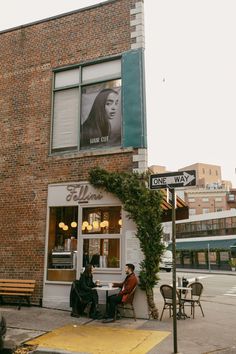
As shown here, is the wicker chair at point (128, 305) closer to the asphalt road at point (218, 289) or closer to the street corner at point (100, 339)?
the street corner at point (100, 339)

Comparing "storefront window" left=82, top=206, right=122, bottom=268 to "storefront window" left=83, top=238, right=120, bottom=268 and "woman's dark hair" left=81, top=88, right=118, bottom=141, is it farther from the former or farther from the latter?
"woman's dark hair" left=81, top=88, right=118, bottom=141

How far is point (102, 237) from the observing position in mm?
10875

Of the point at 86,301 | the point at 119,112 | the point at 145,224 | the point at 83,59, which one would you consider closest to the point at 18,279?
the point at 86,301

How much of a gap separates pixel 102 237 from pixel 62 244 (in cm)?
140

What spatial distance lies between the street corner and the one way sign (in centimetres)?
299

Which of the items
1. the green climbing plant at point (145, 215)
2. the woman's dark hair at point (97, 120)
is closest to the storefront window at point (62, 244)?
the green climbing plant at point (145, 215)

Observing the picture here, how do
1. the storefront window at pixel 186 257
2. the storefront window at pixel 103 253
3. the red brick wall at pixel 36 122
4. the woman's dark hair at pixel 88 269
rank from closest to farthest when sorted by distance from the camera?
the woman's dark hair at pixel 88 269 < the storefront window at pixel 103 253 < the red brick wall at pixel 36 122 < the storefront window at pixel 186 257

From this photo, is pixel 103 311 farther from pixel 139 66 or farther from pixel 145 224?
pixel 139 66

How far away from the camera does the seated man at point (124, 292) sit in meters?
9.45

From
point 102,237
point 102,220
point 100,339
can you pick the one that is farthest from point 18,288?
point 100,339

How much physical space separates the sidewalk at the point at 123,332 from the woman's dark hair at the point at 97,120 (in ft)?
17.5

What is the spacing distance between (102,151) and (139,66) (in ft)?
9.06

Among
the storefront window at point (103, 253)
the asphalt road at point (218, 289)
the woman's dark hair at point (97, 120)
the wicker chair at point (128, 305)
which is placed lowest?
the asphalt road at point (218, 289)

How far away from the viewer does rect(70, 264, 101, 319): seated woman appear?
9.88 m
